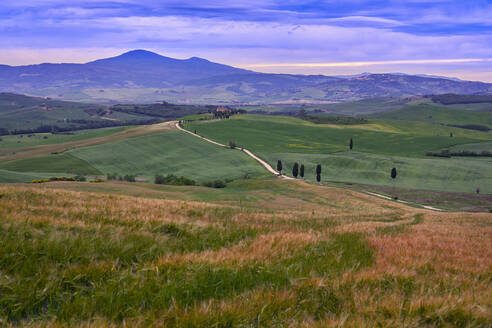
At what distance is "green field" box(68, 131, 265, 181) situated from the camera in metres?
114

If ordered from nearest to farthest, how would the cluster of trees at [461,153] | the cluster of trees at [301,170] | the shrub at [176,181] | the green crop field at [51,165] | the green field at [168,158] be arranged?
the shrub at [176,181], the cluster of trees at [301,170], the green crop field at [51,165], the green field at [168,158], the cluster of trees at [461,153]

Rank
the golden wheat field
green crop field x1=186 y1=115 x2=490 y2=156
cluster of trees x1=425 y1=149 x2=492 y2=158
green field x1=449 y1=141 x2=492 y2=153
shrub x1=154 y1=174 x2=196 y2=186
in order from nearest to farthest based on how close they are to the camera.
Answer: the golden wheat field → shrub x1=154 y1=174 x2=196 y2=186 → cluster of trees x1=425 y1=149 x2=492 y2=158 → green crop field x1=186 y1=115 x2=490 y2=156 → green field x1=449 y1=141 x2=492 y2=153

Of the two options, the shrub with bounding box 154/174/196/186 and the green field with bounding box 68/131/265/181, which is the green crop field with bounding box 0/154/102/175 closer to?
the green field with bounding box 68/131/265/181

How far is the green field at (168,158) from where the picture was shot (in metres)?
114

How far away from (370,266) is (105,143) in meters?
149

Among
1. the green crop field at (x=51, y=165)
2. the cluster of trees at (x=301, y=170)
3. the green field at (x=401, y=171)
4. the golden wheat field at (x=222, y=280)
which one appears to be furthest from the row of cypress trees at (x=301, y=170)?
the golden wheat field at (x=222, y=280)

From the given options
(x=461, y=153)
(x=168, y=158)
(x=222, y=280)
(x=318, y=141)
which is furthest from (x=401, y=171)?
(x=222, y=280)

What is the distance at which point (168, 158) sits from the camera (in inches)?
5148

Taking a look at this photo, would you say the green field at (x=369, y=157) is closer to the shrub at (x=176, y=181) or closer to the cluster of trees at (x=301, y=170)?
the cluster of trees at (x=301, y=170)

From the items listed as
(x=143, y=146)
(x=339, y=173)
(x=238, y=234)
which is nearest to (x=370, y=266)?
(x=238, y=234)

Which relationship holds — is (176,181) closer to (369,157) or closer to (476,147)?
(369,157)

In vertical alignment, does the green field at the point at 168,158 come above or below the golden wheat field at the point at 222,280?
below

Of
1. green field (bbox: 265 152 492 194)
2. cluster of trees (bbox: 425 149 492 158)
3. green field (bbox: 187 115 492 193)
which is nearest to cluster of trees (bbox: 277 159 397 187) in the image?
green field (bbox: 265 152 492 194)

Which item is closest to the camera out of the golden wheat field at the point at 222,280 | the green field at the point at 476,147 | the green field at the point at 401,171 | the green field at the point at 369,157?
the golden wheat field at the point at 222,280
